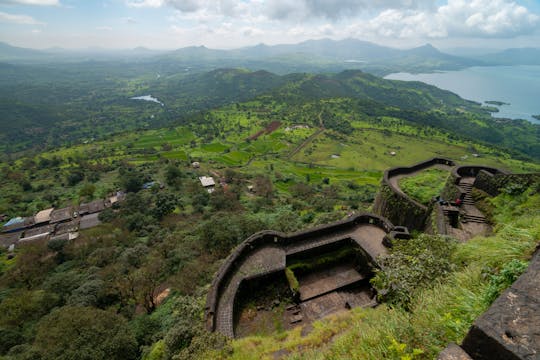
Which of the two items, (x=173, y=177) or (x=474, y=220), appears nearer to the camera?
(x=474, y=220)

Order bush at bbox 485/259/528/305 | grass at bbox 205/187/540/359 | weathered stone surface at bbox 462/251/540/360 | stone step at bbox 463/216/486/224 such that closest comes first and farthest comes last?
1. weathered stone surface at bbox 462/251/540/360
2. grass at bbox 205/187/540/359
3. bush at bbox 485/259/528/305
4. stone step at bbox 463/216/486/224

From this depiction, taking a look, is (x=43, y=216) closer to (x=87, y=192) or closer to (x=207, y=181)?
(x=87, y=192)

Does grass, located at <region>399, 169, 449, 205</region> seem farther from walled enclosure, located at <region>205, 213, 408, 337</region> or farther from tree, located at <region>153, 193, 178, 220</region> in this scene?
tree, located at <region>153, 193, 178, 220</region>

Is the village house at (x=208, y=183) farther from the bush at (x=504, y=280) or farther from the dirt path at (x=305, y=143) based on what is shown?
the bush at (x=504, y=280)

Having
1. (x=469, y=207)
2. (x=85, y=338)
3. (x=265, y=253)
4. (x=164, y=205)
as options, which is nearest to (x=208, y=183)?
(x=164, y=205)

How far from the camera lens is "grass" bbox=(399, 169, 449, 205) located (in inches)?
745

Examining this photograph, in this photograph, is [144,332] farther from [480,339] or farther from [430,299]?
[480,339]

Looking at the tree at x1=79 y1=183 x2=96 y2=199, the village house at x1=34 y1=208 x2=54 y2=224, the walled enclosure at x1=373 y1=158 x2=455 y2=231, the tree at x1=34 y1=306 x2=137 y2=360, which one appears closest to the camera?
the tree at x1=34 y1=306 x2=137 y2=360

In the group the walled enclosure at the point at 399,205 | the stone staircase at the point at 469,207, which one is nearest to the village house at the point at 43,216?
the walled enclosure at the point at 399,205

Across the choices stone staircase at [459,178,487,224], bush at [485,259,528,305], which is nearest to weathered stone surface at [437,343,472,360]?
bush at [485,259,528,305]

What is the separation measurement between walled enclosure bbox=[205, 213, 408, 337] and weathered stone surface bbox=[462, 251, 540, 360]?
33.5 ft

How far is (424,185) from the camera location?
66.9ft

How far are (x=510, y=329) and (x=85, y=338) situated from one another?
2101cm

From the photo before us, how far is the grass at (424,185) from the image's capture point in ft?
62.1
